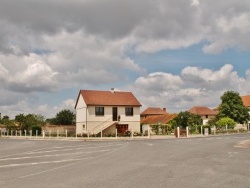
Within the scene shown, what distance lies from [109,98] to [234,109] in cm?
3365

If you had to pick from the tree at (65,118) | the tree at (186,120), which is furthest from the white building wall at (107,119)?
the tree at (65,118)

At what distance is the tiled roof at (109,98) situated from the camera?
59.5m

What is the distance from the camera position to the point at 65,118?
89.9 m

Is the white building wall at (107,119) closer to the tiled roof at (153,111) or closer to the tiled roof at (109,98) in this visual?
the tiled roof at (109,98)

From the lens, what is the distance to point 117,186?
9516 mm

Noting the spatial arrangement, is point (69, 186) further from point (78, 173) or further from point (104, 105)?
point (104, 105)

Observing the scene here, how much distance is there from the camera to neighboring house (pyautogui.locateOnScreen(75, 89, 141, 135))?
2280 inches

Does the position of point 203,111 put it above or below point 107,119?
above

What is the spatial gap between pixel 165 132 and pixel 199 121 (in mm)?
8535

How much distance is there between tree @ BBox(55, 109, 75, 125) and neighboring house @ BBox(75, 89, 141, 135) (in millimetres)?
26986

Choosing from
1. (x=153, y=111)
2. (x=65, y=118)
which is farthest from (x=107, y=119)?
(x=153, y=111)

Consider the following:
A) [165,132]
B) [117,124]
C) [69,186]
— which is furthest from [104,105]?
[69,186]

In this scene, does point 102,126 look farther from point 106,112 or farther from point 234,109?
point 234,109

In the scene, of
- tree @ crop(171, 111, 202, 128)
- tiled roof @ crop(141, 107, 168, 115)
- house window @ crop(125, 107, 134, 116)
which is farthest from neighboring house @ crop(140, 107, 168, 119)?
house window @ crop(125, 107, 134, 116)
